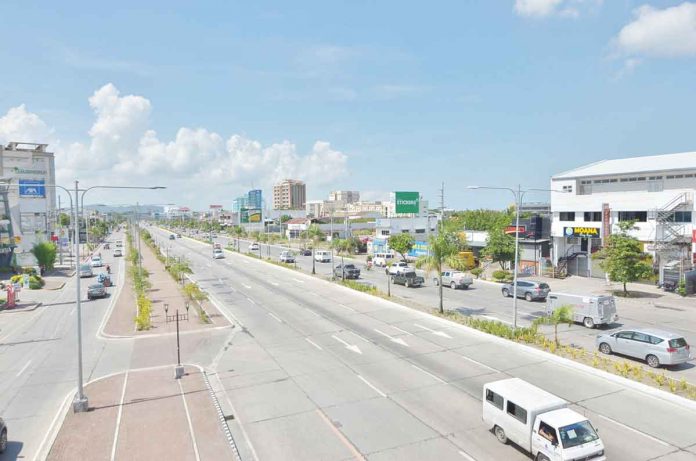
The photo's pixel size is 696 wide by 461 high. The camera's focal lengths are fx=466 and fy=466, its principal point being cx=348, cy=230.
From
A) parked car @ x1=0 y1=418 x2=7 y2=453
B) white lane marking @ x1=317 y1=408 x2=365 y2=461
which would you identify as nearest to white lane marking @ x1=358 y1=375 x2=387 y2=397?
white lane marking @ x1=317 y1=408 x2=365 y2=461

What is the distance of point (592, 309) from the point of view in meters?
29.5

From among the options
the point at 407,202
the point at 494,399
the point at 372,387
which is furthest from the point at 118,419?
the point at 407,202

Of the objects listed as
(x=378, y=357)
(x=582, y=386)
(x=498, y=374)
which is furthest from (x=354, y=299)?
(x=582, y=386)

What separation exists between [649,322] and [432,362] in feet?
60.7

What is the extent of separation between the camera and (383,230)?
8969cm

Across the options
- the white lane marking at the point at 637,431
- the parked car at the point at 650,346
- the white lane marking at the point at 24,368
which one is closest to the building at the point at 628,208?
the parked car at the point at 650,346

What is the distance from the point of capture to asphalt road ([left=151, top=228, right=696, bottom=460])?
14.8 m

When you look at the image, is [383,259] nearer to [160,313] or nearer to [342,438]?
[160,313]

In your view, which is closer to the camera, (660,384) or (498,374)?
(660,384)

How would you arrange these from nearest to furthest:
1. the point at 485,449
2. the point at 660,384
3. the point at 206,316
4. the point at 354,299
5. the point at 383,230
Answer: the point at 485,449, the point at 660,384, the point at 206,316, the point at 354,299, the point at 383,230

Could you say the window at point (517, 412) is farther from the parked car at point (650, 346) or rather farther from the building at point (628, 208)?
the building at point (628, 208)

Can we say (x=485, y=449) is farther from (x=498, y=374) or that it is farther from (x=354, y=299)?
(x=354, y=299)

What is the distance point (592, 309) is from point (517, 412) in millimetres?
18360

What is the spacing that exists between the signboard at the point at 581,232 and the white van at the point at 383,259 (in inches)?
980
